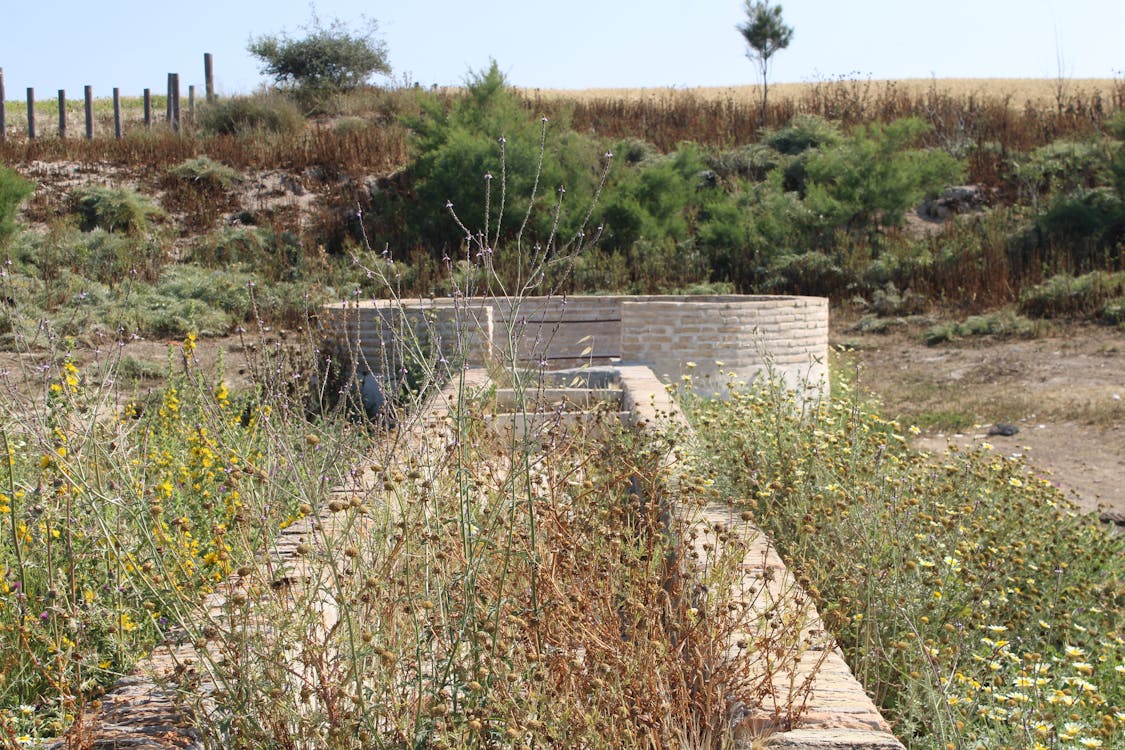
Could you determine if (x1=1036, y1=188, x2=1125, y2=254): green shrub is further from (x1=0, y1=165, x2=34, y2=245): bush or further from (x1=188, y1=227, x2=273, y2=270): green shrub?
(x1=0, y1=165, x2=34, y2=245): bush

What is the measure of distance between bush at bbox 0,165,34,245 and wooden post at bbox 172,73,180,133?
6.27 meters

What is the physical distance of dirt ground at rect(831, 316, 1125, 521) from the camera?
8.26 meters

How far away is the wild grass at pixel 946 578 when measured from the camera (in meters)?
2.90

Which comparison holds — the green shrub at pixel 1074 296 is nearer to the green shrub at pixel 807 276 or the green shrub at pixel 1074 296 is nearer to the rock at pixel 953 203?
the green shrub at pixel 807 276

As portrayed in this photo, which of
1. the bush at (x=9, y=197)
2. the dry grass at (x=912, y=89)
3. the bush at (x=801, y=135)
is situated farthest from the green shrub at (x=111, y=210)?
the dry grass at (x=912, y=89)

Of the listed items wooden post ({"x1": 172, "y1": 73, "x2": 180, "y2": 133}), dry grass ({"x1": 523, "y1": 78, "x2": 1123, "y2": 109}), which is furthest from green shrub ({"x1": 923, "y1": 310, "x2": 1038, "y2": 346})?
dry grass ({"x1": 523, "y1": 78, "x2": 1123, "y2": 109})

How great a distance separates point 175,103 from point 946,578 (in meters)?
23.0

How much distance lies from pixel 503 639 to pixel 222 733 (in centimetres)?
63

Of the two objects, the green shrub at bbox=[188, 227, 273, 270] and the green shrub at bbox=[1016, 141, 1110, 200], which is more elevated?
the green shrub at bbox=[1016, 141, 1110, 200]

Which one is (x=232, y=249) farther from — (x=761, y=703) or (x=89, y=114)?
(x=761, y=703)

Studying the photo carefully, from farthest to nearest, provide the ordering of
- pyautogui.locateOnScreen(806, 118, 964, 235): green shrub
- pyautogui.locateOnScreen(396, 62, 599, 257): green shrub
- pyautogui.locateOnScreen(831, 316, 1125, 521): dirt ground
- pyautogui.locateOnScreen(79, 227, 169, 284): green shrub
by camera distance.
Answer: pyautogui.locateOnScreen(806, 118, 964, 235): green shrub, pyautogui.locateOnScreen(396, 62, 599, 257): green shrub, pyautogui.locateOnScreen(79, 227, 169, 284): green shrub, pyautogui.locateOnScreen(831, 316, 1125, 521): dirt ground

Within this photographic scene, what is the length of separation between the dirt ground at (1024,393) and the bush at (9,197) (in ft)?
38.1

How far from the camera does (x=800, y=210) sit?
17.3 metres

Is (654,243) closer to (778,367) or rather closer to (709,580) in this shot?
(778,367)
